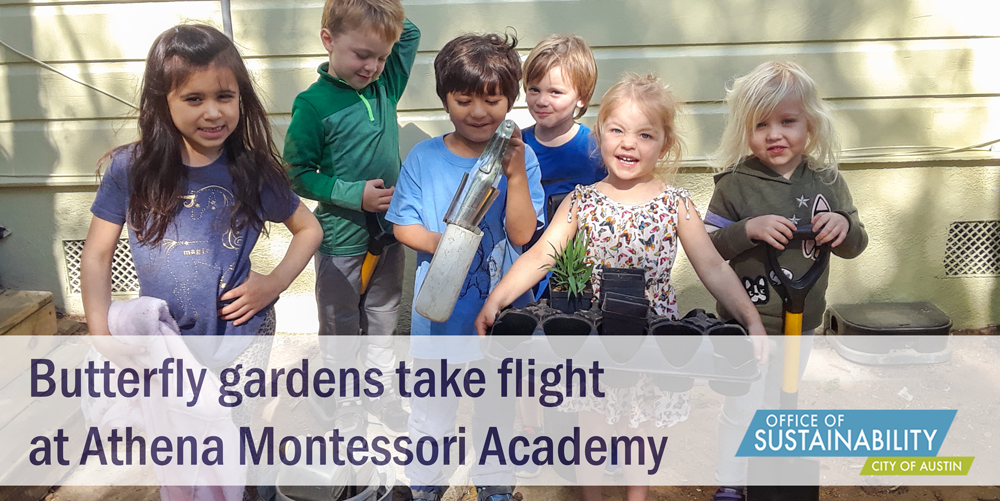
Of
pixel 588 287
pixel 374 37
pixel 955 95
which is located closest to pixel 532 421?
pixel 588 287

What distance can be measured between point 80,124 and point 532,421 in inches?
129

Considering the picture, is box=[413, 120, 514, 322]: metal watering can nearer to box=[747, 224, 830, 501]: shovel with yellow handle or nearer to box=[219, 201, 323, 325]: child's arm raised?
box=[219, 201, 323, 325]: child's arm raised

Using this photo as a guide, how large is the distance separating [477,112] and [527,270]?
1.83ft

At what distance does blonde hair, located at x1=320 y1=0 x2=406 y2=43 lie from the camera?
2.62 m

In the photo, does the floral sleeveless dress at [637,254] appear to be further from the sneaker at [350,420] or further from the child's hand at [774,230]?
the sneaker at [350,420]

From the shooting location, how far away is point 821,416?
285 cm

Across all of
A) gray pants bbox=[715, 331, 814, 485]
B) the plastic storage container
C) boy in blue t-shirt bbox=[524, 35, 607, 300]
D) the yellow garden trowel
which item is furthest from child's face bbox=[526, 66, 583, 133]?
the plastic storage container

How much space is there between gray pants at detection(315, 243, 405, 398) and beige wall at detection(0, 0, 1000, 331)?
1.24 m

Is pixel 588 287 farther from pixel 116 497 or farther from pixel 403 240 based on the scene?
pixel 116 497

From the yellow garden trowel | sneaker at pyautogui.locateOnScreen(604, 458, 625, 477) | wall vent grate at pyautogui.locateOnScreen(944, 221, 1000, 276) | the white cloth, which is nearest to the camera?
the white cloth

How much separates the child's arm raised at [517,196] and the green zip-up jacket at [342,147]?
29.2 inches

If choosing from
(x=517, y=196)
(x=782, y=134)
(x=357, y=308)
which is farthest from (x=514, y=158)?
(x=357, y=308)

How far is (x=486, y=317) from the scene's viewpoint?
87.2 inches

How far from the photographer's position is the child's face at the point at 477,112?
2287 millimetres
